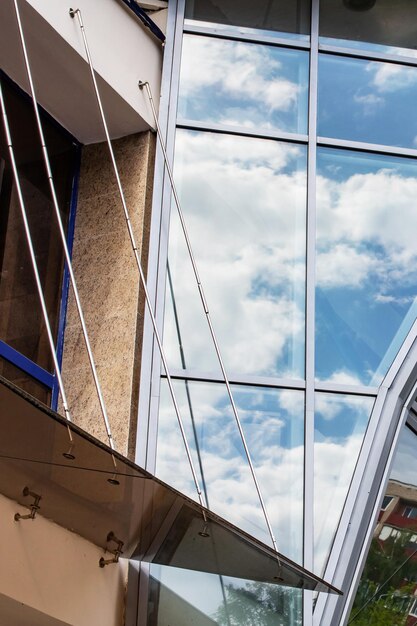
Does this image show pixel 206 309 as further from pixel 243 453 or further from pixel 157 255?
pixel 243 453

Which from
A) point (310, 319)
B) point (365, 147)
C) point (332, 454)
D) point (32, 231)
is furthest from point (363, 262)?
point (32, 231)

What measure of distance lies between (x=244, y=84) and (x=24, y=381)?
3236 millimetres

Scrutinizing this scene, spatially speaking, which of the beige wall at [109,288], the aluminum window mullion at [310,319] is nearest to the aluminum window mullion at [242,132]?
the aluminum window mullion at [310,319]

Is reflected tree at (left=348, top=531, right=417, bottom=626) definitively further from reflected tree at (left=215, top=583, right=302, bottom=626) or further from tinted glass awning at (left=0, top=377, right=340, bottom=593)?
tinted glass awning at (left=0, top=377, right=340, bottom=593)

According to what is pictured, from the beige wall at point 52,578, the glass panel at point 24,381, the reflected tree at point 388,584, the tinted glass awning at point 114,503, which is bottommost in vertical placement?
the beige wall at point 52,578

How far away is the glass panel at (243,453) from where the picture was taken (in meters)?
7.63

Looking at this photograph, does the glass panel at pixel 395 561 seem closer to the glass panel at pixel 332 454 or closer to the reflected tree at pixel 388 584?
the reflected tree at pixel 388 584

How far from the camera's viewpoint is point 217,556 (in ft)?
21.5

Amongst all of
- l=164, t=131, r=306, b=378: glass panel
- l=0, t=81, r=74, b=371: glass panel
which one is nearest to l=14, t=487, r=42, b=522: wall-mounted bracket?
l=0, t=81, r=74, b=371: glass panel

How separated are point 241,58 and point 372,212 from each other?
5.79 feet

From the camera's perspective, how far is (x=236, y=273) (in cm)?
841

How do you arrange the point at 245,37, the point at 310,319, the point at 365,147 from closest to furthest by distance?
the point at 310,319 → the point at 365,147 → the point at 245,37

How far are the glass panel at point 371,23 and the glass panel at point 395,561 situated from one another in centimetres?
349

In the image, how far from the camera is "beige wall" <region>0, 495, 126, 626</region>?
20.7 ft
